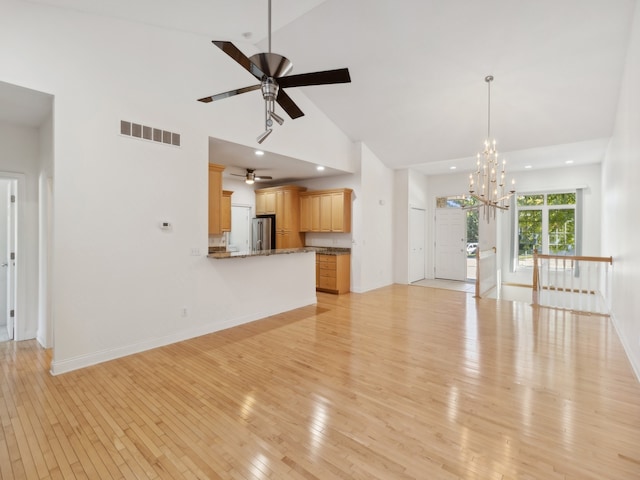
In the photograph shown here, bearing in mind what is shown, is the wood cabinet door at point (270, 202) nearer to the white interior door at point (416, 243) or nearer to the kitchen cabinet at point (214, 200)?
the kitchen cabinet at point (214, 200)

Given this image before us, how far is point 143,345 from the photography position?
3654mm

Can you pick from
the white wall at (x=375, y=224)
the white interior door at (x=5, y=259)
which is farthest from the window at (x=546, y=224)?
the white interior door at (x=5, y=259)

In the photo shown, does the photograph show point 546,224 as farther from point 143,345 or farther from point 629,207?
point 143,345

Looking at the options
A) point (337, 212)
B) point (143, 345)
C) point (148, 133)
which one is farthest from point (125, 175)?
point (337, 212)

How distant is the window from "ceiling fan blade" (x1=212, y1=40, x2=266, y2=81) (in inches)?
329

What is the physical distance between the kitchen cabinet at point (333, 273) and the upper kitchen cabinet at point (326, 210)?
2.17 ft

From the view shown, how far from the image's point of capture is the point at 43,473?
6.00 ft

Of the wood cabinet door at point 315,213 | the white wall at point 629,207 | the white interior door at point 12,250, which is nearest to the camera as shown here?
the white wall at point 629,207

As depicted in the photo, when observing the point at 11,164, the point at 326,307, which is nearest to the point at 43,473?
the point at 11,164

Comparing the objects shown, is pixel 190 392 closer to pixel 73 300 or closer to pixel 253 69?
pixel 73 300

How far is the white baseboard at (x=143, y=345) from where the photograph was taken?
3125 mm

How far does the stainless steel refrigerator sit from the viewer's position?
787 cm

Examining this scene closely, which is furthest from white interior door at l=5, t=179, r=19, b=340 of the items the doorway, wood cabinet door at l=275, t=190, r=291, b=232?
wood cabinet door at l=275, t=190, r=291, b=232

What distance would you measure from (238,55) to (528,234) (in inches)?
353
